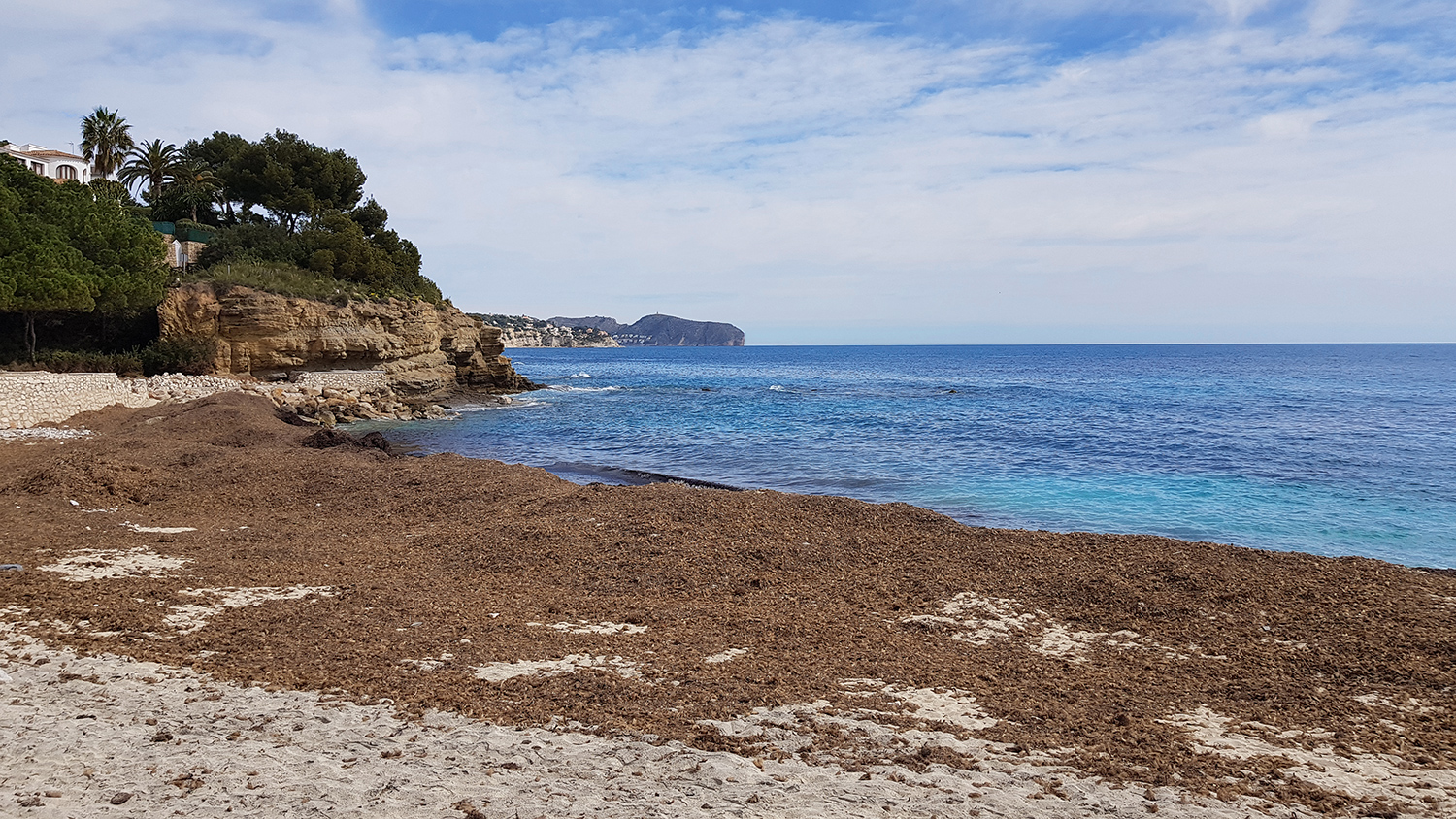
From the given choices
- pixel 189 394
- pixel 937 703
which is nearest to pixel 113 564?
pixel 937 703

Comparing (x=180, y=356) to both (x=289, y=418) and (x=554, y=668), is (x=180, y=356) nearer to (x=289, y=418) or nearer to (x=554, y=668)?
(x=289, y=418)

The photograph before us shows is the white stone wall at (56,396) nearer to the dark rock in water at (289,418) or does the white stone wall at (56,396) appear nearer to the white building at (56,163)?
the dark rock in water at (289,418)

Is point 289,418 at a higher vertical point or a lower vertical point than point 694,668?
higher

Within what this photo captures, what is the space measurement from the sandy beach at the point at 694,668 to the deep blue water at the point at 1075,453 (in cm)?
658

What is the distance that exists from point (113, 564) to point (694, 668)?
722cm

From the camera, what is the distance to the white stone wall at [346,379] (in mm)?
35781

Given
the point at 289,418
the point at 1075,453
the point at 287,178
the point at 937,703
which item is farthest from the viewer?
the point at 287,178

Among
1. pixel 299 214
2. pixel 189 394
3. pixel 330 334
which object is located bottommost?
pixel 189 394

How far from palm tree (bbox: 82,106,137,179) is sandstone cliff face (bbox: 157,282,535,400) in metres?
25.8

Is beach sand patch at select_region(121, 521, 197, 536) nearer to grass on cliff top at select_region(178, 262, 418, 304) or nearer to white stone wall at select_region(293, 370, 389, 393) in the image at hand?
white stone wall at select_region(293, 370, 389, 393)

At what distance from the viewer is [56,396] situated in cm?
2225

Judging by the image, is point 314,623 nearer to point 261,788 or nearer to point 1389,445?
point 261,788

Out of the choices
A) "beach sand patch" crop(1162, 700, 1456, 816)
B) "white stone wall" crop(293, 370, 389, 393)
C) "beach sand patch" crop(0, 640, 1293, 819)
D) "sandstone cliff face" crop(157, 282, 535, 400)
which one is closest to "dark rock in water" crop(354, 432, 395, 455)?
"white stone wall" crop(293, 370, 389, 393)

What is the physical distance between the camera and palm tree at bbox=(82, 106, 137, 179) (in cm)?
5184
